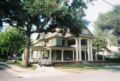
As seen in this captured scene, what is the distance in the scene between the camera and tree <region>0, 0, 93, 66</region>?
32.8m

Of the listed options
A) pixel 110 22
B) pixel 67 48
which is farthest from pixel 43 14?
pixel 110 22

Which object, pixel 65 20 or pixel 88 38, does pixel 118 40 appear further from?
pixel 65 20

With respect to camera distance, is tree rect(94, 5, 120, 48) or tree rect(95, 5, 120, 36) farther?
tree rect(95, 5, 120, 36)

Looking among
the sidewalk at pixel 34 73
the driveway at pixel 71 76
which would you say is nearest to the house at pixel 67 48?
the sidewalk at pixel 34 73

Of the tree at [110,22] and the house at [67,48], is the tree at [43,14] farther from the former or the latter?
the tree at [110,22]

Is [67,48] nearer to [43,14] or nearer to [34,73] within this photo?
[43,14]

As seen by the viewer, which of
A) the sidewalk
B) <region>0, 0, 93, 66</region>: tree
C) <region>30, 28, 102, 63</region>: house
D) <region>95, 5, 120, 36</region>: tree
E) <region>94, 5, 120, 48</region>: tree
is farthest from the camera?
<region>95, 5, 120, 36</region>: tree

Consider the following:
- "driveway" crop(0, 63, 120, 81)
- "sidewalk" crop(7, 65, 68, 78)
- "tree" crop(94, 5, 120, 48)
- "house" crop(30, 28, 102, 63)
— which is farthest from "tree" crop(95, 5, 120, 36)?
"driveway" crop(0, 63, 120, 81)

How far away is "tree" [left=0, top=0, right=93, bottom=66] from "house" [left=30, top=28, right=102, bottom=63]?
10.6 metres

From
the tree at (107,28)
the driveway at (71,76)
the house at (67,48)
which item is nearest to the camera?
the driveway at (71,76)

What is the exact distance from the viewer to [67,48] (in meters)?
49.7

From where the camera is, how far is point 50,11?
32.7 m

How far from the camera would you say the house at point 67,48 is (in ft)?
Answer: 162

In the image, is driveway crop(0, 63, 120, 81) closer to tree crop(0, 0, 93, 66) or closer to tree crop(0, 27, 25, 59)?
tree crop(0, 0, 93, 66)
